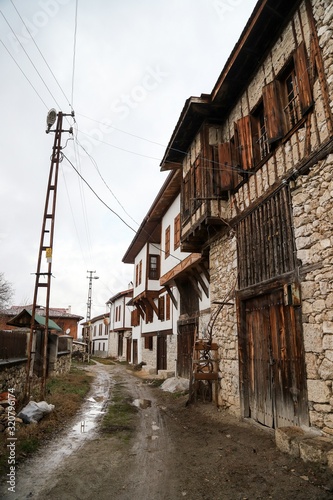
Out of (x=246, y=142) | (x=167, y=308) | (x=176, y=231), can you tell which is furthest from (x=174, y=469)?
(x=167, y=308)

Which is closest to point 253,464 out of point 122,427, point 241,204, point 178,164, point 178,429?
point 178,429

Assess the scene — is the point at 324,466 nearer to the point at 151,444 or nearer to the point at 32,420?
the point at 151,444

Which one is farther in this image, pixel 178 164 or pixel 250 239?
pixel 178 164

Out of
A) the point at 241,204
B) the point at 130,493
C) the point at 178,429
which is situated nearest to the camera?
the point at 130,493

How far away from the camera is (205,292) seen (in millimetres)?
11578

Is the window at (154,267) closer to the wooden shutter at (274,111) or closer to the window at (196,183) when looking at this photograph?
the window at (196,183)

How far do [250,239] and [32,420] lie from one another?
6063 millimetres

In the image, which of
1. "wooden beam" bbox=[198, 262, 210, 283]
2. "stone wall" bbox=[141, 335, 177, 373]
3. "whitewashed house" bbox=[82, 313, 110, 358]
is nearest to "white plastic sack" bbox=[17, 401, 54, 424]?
"wooden beam" bbox=[198, 262, 210, 283]

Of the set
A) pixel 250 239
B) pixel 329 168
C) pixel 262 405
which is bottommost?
pixel 262 405

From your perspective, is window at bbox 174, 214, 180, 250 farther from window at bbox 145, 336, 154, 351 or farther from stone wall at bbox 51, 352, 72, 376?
window at bbox 145, 336, 154, 351

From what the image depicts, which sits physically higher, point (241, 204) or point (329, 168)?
point (241, 204)

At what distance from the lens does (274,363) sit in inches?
243

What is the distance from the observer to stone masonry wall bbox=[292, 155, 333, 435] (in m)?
4.75

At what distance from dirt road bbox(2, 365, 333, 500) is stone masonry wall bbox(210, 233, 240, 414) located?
932 mm
